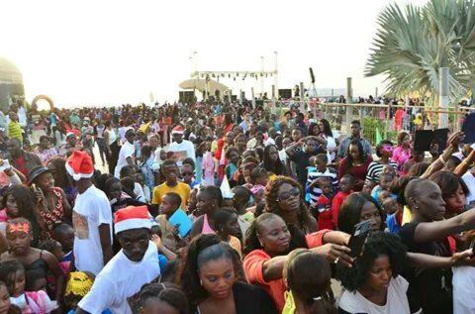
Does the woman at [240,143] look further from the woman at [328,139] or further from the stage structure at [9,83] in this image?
the stage structure at [9,83]

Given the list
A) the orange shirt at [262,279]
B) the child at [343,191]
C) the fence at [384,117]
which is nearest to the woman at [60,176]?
the child at [343,191]

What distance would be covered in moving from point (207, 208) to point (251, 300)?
209cm

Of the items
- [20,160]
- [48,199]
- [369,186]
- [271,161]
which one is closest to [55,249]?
[48,199]

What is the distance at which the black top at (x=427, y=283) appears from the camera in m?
3.12

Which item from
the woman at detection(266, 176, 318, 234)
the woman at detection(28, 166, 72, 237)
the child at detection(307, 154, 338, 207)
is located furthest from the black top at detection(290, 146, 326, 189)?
the woman at detection(266, 176, 318, 234)

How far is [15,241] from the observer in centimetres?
419

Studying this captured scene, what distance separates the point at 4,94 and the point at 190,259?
29629mm

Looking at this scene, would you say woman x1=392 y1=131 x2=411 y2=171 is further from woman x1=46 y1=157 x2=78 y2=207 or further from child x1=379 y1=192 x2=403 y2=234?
woman x1=46 y1=157 x2=78 y2=207

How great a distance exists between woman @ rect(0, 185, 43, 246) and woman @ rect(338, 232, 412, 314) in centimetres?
303

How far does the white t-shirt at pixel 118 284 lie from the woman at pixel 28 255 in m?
1.05

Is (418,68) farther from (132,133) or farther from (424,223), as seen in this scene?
(424,223)

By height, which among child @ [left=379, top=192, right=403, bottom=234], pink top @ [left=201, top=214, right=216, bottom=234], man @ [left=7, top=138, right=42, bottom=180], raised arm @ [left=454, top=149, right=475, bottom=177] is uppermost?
raised arm @ [left=454, top=149, right=475, bottom=177]

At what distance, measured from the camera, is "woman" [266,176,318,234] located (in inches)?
165

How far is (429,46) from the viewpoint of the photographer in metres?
13.2
